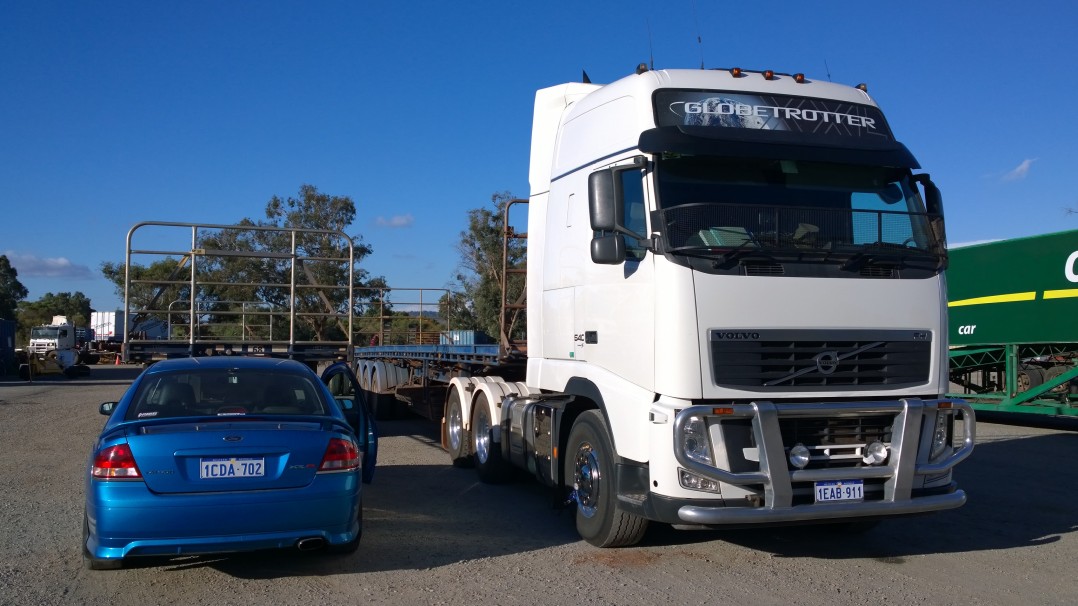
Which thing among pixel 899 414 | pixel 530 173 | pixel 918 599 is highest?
pixel 530 173

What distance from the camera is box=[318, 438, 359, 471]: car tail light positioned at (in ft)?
18.9

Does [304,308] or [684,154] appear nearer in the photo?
[684,154]

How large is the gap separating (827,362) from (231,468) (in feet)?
13.1

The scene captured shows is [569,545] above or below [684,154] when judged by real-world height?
below

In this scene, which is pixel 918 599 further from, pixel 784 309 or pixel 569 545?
pixel 569 545

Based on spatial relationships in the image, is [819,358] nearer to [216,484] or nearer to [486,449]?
[216,484]

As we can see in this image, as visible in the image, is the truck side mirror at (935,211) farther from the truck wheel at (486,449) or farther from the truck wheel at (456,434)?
the truck wheel at (456,434)

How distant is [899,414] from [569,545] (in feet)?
8.94

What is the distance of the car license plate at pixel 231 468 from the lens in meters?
5.45

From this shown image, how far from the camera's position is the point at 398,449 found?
503 inches

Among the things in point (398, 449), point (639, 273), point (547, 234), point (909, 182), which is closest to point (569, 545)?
point (639, 273)

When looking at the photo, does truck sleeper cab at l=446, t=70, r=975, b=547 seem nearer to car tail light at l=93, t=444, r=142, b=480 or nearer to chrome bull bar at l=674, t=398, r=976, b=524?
chrome bull bar at l=674, t=398, r=976, b=524

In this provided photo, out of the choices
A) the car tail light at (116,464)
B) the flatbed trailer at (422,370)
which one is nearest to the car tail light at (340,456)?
the car tail light at (116,464)

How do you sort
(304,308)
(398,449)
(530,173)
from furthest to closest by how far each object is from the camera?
(304,308)
(398,449)
(530,173)
